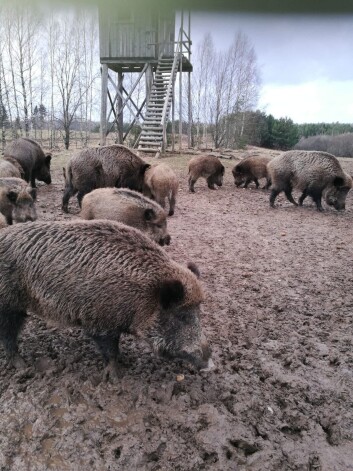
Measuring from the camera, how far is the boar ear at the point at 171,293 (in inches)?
103

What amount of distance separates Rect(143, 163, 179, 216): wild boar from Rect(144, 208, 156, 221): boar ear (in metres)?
2.79

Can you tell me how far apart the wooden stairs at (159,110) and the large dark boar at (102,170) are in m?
8.25

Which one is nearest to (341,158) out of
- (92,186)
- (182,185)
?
(182,185)

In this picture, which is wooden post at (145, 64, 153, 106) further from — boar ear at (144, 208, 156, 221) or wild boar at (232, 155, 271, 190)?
boar ear at (144, 208, 156, 221)

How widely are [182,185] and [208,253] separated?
643cm

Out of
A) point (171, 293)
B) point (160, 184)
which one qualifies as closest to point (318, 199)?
point (160, 184)

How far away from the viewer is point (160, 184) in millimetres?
7871

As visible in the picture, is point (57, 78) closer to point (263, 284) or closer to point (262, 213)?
point (262, 213)

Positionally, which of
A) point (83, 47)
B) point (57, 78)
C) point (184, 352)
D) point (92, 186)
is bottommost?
point (184, 352)

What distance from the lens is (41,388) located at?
2.72 meters

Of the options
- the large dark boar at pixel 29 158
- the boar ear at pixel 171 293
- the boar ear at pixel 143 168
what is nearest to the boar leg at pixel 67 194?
the boar ear at pixel 143 168

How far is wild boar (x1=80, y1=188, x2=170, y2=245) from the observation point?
17.0 ft

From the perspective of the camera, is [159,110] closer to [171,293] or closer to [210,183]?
[210,183]

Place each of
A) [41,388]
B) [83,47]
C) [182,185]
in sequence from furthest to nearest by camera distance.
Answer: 1. [83,47]
2. [182,185]
3. [41,388]
